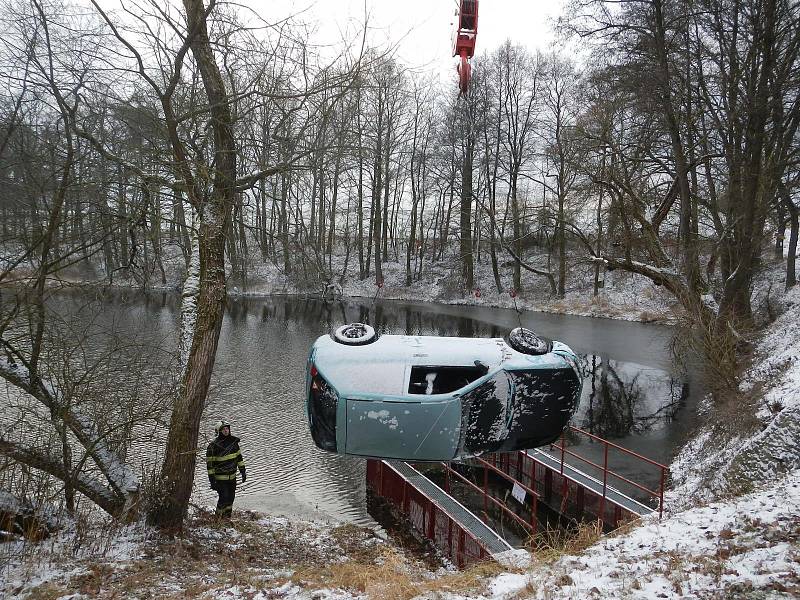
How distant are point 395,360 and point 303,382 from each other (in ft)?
30.9

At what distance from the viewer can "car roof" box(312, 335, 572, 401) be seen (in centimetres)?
719

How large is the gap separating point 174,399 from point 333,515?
3.71 meters

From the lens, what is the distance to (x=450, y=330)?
25703 mm

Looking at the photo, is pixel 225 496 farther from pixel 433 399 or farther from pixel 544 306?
pixel 544 306

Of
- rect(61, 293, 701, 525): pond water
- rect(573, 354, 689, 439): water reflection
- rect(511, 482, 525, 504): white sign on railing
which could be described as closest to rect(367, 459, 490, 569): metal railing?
rect(61, 293, 701, 525): pond water

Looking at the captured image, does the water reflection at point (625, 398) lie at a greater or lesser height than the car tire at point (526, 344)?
lesser

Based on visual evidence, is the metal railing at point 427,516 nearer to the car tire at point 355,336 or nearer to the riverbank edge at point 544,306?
the car tire at point 355,336

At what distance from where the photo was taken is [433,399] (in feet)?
23.4

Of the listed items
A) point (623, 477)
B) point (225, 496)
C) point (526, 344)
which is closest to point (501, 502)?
point (623, 477)

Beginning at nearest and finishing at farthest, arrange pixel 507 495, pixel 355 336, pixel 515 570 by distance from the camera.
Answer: pixel 515 570
pixel 355 336
pixel 507 495

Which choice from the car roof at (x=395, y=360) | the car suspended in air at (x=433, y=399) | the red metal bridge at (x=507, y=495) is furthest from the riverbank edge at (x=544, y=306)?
the car suspended in air at (x=433, y=399)

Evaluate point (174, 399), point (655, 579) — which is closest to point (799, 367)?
point (655, 579)

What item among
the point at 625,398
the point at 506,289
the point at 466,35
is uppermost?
the point at 466,35

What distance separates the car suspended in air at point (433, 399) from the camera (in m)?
7.13
